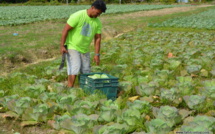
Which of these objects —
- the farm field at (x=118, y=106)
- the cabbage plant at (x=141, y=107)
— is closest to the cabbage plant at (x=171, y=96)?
the farm field at (x=118, y=106)

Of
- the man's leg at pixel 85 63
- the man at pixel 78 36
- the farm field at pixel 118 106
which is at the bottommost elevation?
the farm field at pixel 118 106

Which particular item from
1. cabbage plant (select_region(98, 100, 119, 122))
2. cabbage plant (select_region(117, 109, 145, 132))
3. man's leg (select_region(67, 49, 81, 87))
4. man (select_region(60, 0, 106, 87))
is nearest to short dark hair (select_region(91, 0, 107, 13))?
man (select_region(60, 0, 106, 87))

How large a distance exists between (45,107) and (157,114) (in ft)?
4.64

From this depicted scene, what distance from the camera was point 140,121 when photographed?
10.8 ft

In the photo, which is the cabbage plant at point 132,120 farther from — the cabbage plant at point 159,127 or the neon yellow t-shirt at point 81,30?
the neon yellow t-shirt at point 81,30

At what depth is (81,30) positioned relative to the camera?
4.61 metres

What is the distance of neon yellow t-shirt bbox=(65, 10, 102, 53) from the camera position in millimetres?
4516

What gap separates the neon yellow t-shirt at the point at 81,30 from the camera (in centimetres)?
452

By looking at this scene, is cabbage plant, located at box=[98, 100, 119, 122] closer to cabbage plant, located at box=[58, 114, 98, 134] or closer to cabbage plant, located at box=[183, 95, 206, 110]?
cabbage plant, located at box=[58, 114, 98, 134]

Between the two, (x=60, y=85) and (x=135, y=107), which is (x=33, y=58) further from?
(x=135, y=107)

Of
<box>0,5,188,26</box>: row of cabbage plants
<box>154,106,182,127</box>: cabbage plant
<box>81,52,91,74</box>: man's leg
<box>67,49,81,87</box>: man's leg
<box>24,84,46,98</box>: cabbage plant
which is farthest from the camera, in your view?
<box>0,5,188,26</box>: row of cabbage plants

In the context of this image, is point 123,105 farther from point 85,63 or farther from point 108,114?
point 85,63

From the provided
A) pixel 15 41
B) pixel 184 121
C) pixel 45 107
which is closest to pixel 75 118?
pixel 45 107

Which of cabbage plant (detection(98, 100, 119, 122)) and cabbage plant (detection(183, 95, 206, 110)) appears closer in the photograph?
cabbage plant (detection(98, 100, 119, 122))
